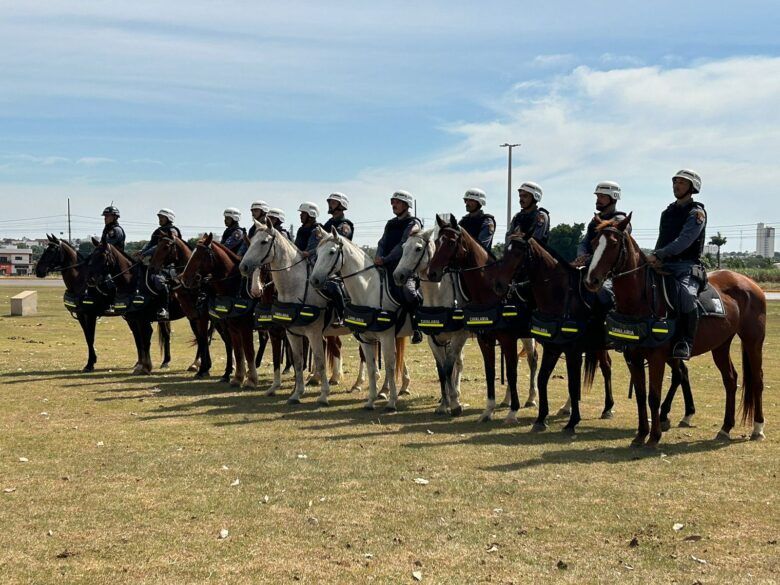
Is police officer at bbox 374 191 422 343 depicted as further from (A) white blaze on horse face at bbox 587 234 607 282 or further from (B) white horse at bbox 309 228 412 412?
(A) white blaze on horse face at bbox 587 234 607 282

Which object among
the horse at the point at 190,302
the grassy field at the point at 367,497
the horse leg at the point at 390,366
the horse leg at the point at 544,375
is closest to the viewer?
the grassy field at the point at 367,497

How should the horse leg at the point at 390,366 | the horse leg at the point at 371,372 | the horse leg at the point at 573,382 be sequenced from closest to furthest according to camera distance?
the horse leg at the point at 573,382
the horse leg at the point at 390,366
the horse leg at the point at 371,372

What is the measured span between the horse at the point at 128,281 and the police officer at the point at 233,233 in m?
2.08

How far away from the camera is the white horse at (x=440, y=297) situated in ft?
42.4

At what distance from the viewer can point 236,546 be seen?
703 centimetres

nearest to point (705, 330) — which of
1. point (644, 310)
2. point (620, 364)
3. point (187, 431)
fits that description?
point (644, 310)

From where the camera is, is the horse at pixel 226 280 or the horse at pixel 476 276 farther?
the horse at pixel 226 280

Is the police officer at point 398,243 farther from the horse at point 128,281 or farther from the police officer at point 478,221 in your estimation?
the horse at point 128,281

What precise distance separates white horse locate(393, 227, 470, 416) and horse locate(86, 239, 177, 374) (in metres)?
7.61

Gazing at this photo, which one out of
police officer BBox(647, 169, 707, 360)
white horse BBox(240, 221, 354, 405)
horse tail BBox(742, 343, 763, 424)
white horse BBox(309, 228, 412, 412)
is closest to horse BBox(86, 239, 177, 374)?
white horse BBox(240, 221, 354, 405)

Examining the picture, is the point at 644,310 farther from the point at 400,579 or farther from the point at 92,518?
the point at 92,518

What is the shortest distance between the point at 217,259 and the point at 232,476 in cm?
787

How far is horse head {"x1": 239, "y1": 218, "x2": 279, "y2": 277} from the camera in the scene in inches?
569

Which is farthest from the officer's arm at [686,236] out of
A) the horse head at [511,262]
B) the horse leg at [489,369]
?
the horse leg at [489,369]
